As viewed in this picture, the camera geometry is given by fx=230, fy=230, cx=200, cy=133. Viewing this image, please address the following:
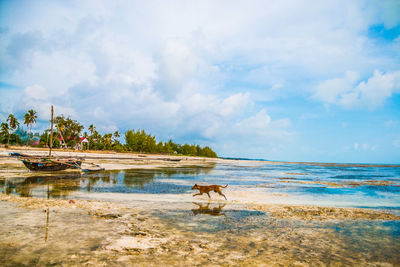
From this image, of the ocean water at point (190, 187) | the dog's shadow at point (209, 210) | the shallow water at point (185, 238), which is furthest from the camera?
the ocean water at point (190, 187)

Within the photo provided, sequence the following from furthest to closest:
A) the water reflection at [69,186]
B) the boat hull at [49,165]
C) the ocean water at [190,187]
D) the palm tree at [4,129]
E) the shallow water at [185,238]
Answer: the palm tree at [4,129] < the boat hull at [49,165] < the ocean water at [190,187] < the water reflection at [69,186] < the shallow water at [185,238]

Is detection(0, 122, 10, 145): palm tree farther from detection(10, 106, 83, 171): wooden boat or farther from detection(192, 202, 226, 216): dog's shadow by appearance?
detection(192, 202, 226, 216): dog's shadow

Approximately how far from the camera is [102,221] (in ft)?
30.1

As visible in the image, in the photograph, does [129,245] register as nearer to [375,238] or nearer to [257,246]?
[257,246]

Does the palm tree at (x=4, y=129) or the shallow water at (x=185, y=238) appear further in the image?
the palm tree at (x=4, y=129)

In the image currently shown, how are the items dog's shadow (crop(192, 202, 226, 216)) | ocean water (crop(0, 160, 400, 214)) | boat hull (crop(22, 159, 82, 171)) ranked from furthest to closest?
boat hull (crop(22, 159, 82, 171)) < ocean water (crop(0, 160, 400, 214)) < dog's shadow (crop(192, 202, 226, 216))

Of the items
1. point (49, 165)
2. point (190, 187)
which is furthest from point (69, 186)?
point (49, 165)

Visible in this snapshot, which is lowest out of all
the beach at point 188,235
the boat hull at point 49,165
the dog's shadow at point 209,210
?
the dog's shadow at point 209,210

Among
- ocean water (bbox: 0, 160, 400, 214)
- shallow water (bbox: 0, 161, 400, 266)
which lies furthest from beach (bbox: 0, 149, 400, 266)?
ocean water (bbox: 0, 160, 400, 214)

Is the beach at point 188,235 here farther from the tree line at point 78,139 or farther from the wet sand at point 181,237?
the tree line at point 78,139

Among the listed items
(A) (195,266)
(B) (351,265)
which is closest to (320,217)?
(B) (351,265)

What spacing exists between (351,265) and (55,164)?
30797 mm

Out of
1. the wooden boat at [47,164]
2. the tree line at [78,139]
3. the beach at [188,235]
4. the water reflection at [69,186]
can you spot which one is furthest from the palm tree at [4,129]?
the beach at [188,235]

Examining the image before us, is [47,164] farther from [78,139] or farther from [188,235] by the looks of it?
[78,139]
